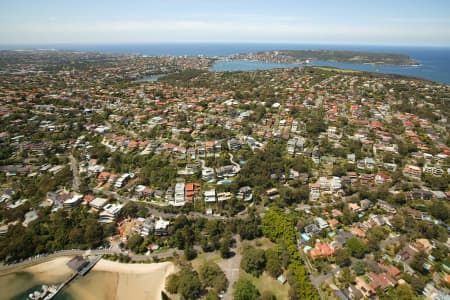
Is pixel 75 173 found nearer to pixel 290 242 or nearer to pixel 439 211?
pixel 290 242

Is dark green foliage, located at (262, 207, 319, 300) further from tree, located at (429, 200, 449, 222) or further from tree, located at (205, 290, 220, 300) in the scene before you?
tree, located at (429, 200, 449, 222)

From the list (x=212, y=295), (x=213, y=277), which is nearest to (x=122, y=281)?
(x=213, y=277)

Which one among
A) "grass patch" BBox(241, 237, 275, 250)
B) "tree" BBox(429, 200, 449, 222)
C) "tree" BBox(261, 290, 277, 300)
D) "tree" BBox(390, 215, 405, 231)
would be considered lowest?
"grass patch" BBox(241, 237, 275, 250)

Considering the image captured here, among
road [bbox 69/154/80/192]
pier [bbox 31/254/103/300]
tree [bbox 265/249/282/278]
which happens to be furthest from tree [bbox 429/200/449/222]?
road [bbox 69/154/80/192]

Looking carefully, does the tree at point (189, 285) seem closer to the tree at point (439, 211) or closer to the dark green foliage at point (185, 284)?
the dark green foliage at point (185, 284)

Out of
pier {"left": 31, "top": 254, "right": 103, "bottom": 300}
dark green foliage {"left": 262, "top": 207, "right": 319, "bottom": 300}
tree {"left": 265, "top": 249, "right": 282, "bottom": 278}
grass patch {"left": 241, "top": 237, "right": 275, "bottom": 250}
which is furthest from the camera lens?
grass patch {"left": 241, "top": 237, "right": 275, "bottom": 250}
